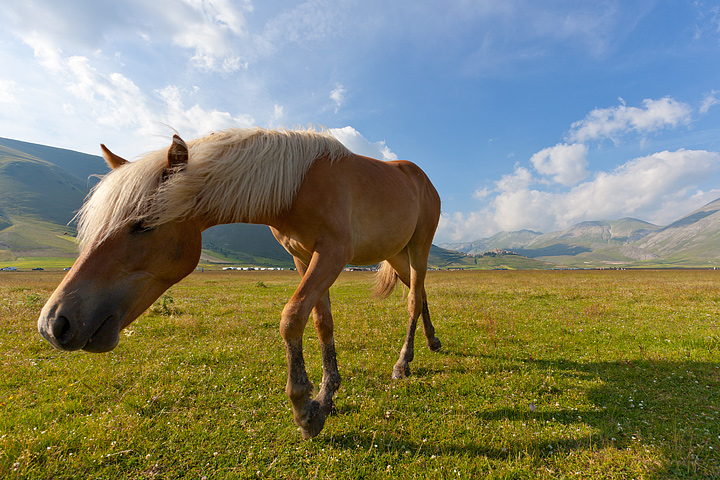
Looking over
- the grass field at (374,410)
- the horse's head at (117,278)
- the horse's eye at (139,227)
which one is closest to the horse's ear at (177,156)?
the horse's head at (117,278)

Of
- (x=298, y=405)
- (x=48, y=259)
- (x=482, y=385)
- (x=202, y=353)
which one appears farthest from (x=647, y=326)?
(x=48, y=259)

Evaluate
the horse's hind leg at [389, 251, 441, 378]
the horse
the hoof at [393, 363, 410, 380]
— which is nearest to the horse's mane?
the horse

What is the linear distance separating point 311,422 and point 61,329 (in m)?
2.54

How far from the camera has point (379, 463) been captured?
3.24m

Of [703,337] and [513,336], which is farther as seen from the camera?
[513,336]

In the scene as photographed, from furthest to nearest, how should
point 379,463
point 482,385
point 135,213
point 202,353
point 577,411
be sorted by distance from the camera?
1. point 202,353
2. point 482,385
3. point 577,411
4. point 379,463
5. point 135,213

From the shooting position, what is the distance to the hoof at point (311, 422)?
339 cm

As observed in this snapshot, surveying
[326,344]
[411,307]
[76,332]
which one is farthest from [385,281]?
[76,332]

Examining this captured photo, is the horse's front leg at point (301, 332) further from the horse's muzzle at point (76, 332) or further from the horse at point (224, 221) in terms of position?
the horse's muzzle at point (76, 332)

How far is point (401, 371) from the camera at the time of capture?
17.7ft

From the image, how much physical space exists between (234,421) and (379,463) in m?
1.97

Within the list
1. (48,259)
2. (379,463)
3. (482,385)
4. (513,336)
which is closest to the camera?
(379,463)

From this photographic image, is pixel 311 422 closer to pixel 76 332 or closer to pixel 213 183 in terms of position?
pixel 76 332

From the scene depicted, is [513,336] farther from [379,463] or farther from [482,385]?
[379,463]
